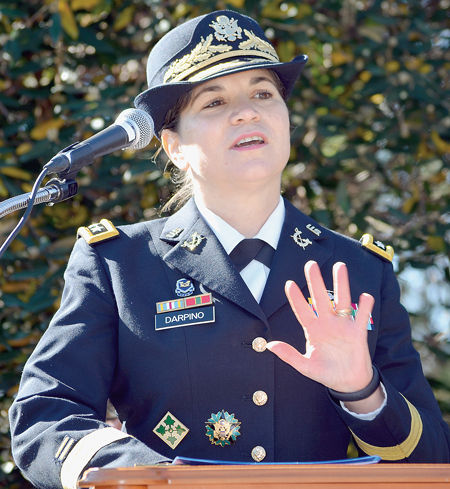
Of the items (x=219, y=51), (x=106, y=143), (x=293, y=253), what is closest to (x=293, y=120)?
(x=219, y=51)

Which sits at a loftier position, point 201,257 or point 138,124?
point 138,124

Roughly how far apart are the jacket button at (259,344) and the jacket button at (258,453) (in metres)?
0.23

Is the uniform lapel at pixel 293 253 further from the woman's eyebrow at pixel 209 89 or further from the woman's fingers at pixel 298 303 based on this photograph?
the woman's fingers at pixel 298 303

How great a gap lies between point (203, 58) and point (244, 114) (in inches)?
8.7

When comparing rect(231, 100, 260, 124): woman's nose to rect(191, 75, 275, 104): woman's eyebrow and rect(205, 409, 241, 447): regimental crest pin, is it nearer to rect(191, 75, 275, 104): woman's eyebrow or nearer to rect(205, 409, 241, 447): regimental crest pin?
rect(191, 75, 275, 104): woman's eyebrow

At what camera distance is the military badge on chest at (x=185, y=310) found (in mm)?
2178

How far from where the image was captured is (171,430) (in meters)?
2.10

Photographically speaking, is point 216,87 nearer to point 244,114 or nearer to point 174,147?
point 244,114

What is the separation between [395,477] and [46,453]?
2.71 ft

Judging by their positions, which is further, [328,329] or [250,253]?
[250,253]

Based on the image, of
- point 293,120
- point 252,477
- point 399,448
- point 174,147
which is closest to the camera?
point 252,477

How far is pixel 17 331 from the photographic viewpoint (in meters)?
3.49

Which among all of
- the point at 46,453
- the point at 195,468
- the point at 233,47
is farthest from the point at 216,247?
the point at 195,468

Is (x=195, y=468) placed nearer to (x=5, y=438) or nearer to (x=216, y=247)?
(x=216, y=247)
